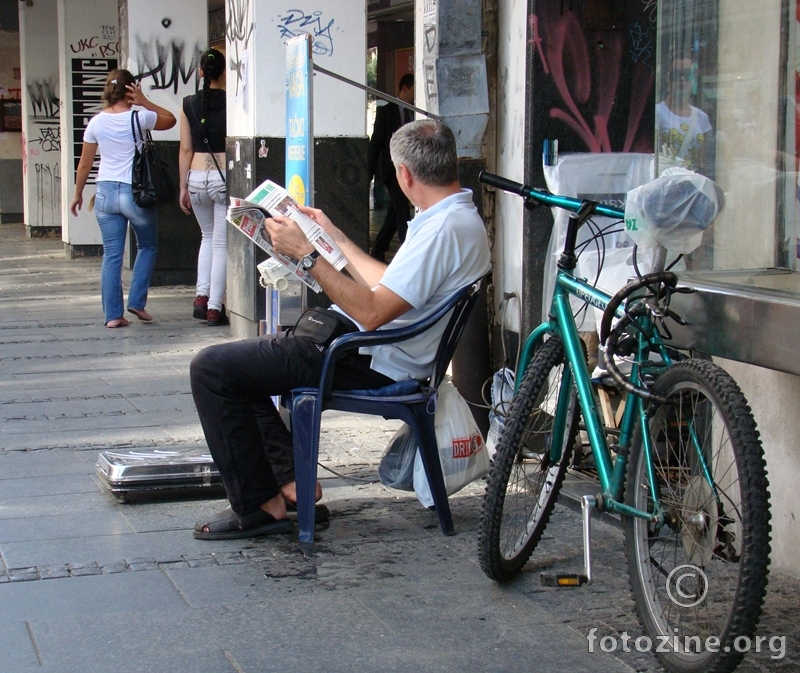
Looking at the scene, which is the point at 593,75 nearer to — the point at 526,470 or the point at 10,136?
the point at 526,470

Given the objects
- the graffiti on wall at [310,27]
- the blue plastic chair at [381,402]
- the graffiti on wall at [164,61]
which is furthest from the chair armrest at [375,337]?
the graffiti on wall at [164,61]

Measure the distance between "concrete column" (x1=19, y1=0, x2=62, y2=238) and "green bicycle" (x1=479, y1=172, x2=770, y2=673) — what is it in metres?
14.4

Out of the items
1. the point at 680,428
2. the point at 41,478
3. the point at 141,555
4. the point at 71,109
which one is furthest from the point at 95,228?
the point at 680,428

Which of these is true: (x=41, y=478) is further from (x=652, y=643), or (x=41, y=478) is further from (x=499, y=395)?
(x=652, y=643)

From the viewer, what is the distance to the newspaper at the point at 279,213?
4008mm

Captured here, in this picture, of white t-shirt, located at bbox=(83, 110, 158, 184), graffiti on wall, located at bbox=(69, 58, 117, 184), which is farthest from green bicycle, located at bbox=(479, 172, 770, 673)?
graffiti on wall, located at bbox=(69, 58, 117, 184)

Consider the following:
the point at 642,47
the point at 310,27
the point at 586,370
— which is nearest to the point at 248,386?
the point at 586,370

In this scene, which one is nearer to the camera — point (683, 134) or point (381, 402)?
point (381, 402)

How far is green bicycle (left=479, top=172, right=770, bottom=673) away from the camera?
2734 mm

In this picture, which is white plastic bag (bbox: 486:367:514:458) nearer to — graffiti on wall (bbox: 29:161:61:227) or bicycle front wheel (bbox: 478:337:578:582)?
bicycle front wheel (bbox: 478:337:578:582)

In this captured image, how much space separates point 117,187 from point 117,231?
320mm

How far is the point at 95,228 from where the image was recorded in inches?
563

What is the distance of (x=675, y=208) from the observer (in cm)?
333

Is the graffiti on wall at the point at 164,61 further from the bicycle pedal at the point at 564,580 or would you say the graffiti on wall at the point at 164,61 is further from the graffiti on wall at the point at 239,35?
the bicycle pedal at the point at 564,580
